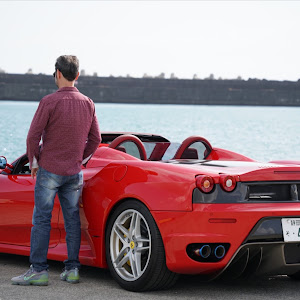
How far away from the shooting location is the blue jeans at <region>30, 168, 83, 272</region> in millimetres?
5004

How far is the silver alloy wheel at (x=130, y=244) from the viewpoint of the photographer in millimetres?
4871

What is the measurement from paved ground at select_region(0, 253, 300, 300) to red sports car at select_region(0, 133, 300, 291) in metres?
0.10

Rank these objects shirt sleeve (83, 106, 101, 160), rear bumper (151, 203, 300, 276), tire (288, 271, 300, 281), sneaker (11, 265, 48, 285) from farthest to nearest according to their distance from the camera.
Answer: tire (288, 271, 300, 281)
shirt sleeve (83, 106, 101, 160)
sneaker (11, 265, 48, 285)
rear bumper (151, 203, 300, 276)

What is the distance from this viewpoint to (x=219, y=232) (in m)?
4.54

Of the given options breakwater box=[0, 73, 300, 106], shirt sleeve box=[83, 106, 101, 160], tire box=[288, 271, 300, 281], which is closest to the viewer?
shirt sleeve box=[83, 106, 101, 160]

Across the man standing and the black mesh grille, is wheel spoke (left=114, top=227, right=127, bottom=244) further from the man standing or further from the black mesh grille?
the black mesh grille

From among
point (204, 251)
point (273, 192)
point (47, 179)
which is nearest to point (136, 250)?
point (204, 251)

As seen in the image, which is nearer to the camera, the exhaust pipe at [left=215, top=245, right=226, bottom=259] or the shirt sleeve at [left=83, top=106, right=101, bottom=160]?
the exhaust pipe at [left=215, top=245, right=226, bottom=259]

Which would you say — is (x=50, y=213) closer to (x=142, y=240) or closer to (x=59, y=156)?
(x=59, y=156)

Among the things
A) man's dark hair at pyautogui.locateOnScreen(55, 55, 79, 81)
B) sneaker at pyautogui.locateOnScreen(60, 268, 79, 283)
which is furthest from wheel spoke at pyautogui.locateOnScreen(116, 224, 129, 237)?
man's dark hair at pyautogui.locateOnScreen(55, 55, 79, 81)

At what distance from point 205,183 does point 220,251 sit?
42 cm

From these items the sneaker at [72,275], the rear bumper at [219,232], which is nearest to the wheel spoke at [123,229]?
the rear bumper at [219,232]

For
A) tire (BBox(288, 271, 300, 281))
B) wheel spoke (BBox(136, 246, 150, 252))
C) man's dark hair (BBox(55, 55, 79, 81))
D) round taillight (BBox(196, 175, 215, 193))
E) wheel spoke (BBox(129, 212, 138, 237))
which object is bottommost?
tire (BBox(288, 271, 300, 281))

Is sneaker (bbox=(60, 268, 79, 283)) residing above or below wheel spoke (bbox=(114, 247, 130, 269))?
below
